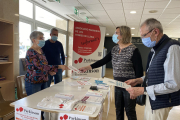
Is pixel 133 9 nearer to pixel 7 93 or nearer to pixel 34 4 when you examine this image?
pixel 34 4

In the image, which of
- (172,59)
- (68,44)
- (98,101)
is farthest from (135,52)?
(68,44)

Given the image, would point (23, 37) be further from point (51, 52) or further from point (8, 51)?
point (51, 52)

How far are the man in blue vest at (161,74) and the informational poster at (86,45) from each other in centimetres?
240

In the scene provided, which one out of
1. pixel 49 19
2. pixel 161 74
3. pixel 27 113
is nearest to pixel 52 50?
pixel 27 113

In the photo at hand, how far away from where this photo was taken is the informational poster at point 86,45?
3.50 metres

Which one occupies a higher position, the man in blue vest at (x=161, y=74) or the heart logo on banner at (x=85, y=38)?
the heart logo on banner at (x=85, y=38)

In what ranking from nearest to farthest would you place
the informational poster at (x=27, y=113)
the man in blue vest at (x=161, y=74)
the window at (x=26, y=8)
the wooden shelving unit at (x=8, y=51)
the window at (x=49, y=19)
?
the man in blue vest at (x=161, y=74) < the informational poster at (x=27, y=113) < the wooden shelving unit at (x=8, y=51) < the window at (x=26, y=8) < the window at (x=49, y=19)

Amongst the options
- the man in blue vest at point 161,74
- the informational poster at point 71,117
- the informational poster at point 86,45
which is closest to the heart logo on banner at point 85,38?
the informational poster at point 86,45

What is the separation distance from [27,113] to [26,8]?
12.1 ft

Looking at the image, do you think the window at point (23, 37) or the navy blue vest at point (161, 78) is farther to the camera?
the window at point (23, 37)

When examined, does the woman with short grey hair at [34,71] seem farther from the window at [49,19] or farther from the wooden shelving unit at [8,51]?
the window at [49,19]

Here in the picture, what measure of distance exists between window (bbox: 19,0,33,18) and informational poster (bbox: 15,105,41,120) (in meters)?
3.33

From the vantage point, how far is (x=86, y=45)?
3.60 meters

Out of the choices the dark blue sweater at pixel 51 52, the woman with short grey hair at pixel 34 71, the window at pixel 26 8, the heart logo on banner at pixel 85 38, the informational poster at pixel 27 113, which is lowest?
the informational poster at pixel 27 113
